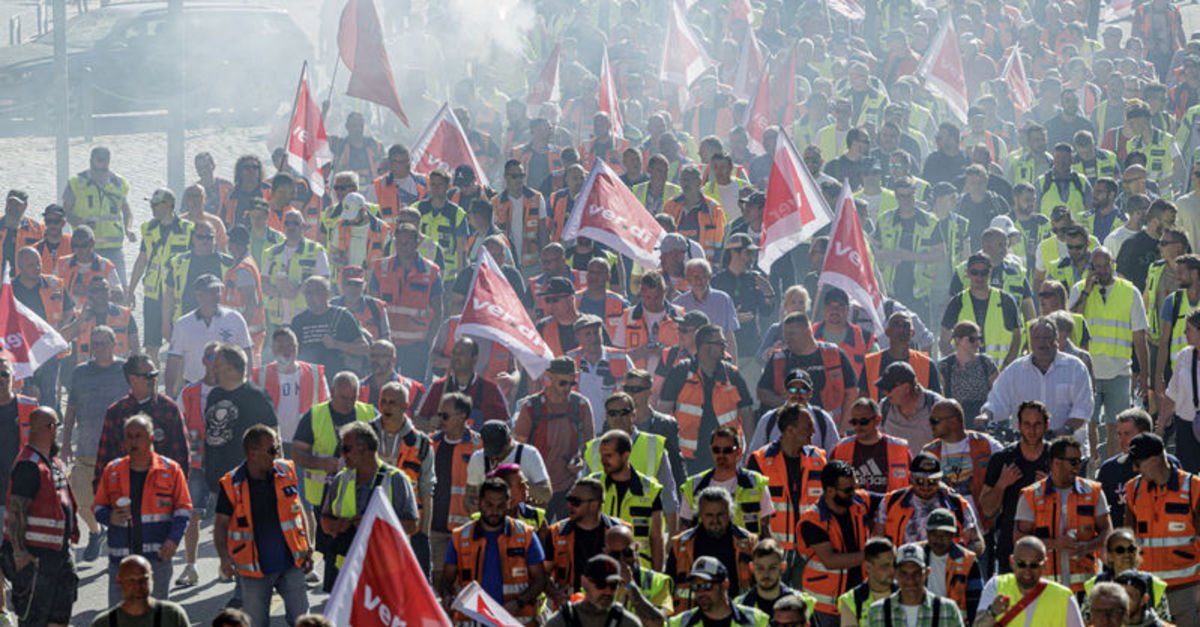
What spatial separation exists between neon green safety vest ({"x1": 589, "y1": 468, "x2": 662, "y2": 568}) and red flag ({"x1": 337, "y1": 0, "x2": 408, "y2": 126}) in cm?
1127

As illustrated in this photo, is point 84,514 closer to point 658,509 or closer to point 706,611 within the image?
point 658,509

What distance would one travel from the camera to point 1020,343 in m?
15.8

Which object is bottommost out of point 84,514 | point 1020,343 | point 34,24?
point 34,24

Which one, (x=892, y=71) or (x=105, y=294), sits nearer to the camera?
(x=105, y=294)

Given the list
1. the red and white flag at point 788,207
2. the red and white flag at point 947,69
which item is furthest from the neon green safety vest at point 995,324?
the red and white flag at point 947,69

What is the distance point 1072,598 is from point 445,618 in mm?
2899

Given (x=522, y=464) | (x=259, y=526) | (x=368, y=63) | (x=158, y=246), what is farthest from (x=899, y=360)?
(x=368, y=63)

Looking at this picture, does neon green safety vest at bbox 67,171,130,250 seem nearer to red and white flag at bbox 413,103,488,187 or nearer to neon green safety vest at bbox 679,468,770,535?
red and white flag at bbox 413,103,488,187

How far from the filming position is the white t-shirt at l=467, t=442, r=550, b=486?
40.4ft

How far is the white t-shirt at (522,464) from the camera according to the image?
485 inches

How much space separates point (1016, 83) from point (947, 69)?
243 cm

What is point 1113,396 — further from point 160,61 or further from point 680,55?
point 160,61

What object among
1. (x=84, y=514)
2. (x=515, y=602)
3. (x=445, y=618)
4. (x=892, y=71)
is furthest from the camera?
(x=892, y=71)

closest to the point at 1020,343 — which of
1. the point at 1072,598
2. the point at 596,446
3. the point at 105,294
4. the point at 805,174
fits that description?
the point at 805,174
